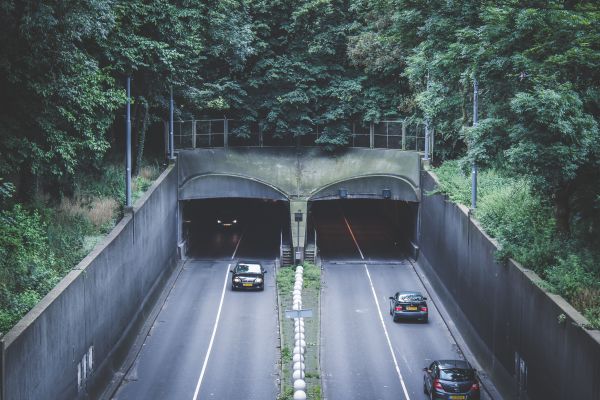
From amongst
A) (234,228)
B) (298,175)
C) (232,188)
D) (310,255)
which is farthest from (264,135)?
(310,255)

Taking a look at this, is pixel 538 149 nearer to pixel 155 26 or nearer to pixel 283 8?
pixel 155 26

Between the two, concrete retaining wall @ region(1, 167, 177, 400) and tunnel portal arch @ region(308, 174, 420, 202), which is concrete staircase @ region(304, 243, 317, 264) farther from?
concrete retaining wall @ region(1, 167, 177, 400)

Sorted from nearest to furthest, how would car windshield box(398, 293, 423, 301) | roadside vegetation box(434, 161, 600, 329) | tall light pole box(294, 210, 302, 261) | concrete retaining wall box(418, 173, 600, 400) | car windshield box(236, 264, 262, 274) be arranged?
1. concrete retaining wall box(418, 173, 600, 400)
2. roadside vegetation box(434, 161, 600, 329)
3. car windshield box(398, 293, 423, 301)
4. car windshield box(236, 264, 262, 274)
5. tall light pole box(294, 210, 302, 261)

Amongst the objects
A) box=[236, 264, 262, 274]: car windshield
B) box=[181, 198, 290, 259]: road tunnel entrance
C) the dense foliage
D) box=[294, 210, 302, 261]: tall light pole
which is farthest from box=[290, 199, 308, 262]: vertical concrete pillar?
the dense foliage

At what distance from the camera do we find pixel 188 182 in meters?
43.7

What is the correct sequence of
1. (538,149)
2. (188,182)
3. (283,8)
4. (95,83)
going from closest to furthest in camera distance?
(538,149) → (95,83) → (188,182) → (283,8)

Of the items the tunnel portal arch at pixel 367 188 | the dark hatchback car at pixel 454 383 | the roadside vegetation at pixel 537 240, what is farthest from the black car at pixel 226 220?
the dark hatchback car at pixel 454 383

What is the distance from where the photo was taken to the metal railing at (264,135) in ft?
145

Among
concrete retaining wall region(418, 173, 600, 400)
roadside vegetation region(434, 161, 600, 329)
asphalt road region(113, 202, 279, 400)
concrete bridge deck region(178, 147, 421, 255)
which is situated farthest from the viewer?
concrete bridge deck region(178, 147, 421, 255)

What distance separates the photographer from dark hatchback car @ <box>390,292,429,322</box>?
31.6m

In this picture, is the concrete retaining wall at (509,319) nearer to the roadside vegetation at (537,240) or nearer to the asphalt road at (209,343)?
the roadside vegetation at (537,240)

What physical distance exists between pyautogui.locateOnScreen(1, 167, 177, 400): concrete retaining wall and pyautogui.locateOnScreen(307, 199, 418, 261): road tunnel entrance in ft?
41.5

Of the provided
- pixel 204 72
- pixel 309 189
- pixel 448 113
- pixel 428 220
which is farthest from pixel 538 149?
pixel 204 72

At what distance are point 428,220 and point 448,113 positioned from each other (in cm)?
838
